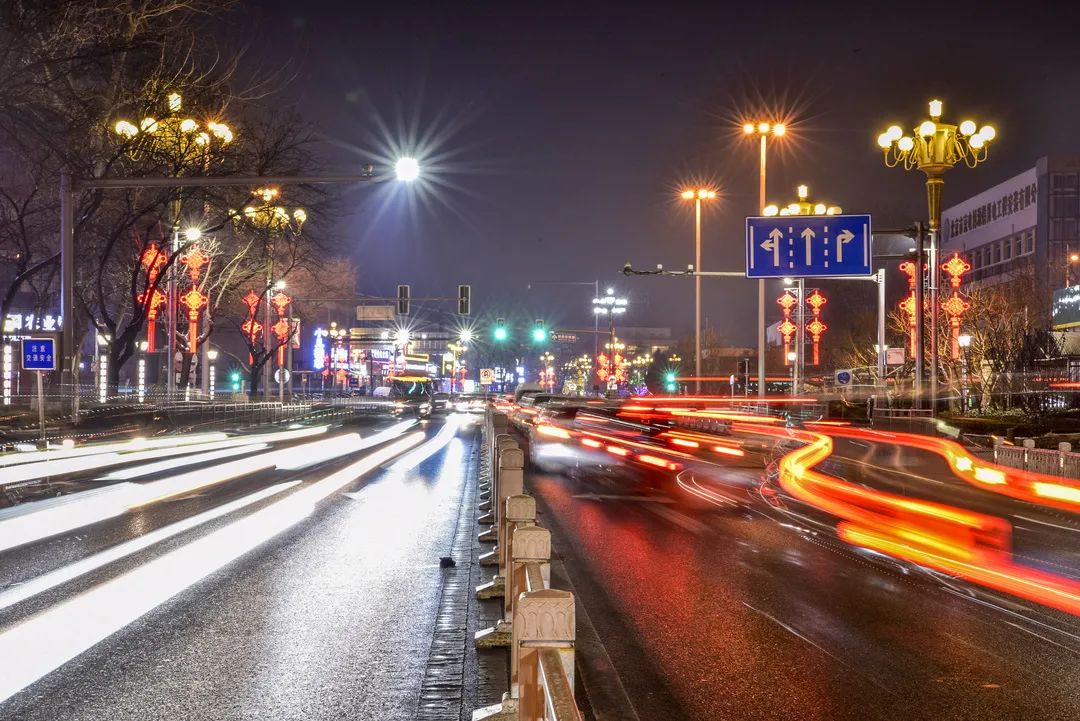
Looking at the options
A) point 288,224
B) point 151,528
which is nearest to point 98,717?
point 151,528

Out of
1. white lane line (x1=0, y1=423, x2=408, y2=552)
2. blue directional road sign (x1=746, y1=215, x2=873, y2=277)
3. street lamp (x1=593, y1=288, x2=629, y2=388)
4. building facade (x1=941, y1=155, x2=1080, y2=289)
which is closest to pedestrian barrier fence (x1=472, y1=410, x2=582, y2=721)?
white lane line (x1=0, y1=423, x2=408, y2=552)

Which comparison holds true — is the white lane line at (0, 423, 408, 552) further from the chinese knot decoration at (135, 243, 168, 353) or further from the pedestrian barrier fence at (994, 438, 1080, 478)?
the pedestrian barrier fence at (994, 438, 1080, 478)

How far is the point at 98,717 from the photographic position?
6098 mm

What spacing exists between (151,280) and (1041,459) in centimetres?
2988

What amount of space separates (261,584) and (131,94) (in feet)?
69.8

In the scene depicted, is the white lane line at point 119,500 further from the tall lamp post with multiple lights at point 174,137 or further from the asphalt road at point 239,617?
the tall lamp post with multiple lights at point 174,137

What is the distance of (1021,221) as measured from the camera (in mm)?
80125

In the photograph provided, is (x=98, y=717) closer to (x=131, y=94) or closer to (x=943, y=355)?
(x=131, y=94)

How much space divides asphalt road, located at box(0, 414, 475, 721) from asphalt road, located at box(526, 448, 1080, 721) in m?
1.63

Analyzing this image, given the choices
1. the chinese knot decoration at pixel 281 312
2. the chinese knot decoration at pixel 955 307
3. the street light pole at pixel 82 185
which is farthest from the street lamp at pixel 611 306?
the street light pole at pixel 82 185

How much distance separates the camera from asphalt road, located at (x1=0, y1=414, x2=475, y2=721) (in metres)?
6.50

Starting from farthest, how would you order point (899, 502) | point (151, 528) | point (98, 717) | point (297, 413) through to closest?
point (297, 413) → point (899, 502) → point (151, 528) → point (98, 717)

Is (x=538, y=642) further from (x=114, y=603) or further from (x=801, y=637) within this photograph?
(x=114, y=603)

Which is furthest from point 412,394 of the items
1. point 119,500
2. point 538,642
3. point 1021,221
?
point 538,642
